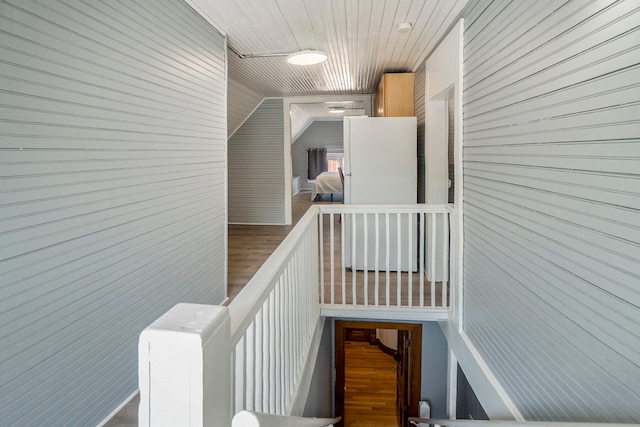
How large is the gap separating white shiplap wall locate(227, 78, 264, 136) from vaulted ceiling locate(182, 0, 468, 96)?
1.27 ft

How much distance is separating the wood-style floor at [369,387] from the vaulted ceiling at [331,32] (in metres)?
4.84

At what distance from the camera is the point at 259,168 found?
696 cm

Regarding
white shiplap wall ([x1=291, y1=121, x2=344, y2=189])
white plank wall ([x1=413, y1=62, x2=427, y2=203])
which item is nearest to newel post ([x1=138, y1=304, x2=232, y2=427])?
white plank wall ([x1=413, y1=62, x2=427, y2=203])

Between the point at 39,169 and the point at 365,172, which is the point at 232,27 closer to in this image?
the point at 365,172

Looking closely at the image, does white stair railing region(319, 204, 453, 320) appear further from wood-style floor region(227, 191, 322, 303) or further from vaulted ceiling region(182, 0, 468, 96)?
vaulted ceiling region(182, 0, 468, 96)

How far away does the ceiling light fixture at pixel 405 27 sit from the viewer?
10.1 feet

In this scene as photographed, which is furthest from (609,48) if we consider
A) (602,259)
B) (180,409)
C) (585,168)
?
(180,409)

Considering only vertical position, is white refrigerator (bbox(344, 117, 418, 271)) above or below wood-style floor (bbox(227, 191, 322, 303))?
above

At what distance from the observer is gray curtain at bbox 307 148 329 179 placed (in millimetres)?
13078

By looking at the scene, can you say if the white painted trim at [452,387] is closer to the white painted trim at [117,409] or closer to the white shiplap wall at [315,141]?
the white painted trim at [117,409]

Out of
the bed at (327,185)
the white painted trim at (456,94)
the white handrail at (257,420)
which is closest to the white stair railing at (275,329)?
the white handrail at (257,420)

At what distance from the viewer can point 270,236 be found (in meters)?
6.18

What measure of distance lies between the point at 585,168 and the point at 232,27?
282 cm

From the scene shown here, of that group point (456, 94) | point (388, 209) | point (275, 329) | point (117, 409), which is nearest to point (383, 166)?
point (388, 209)
